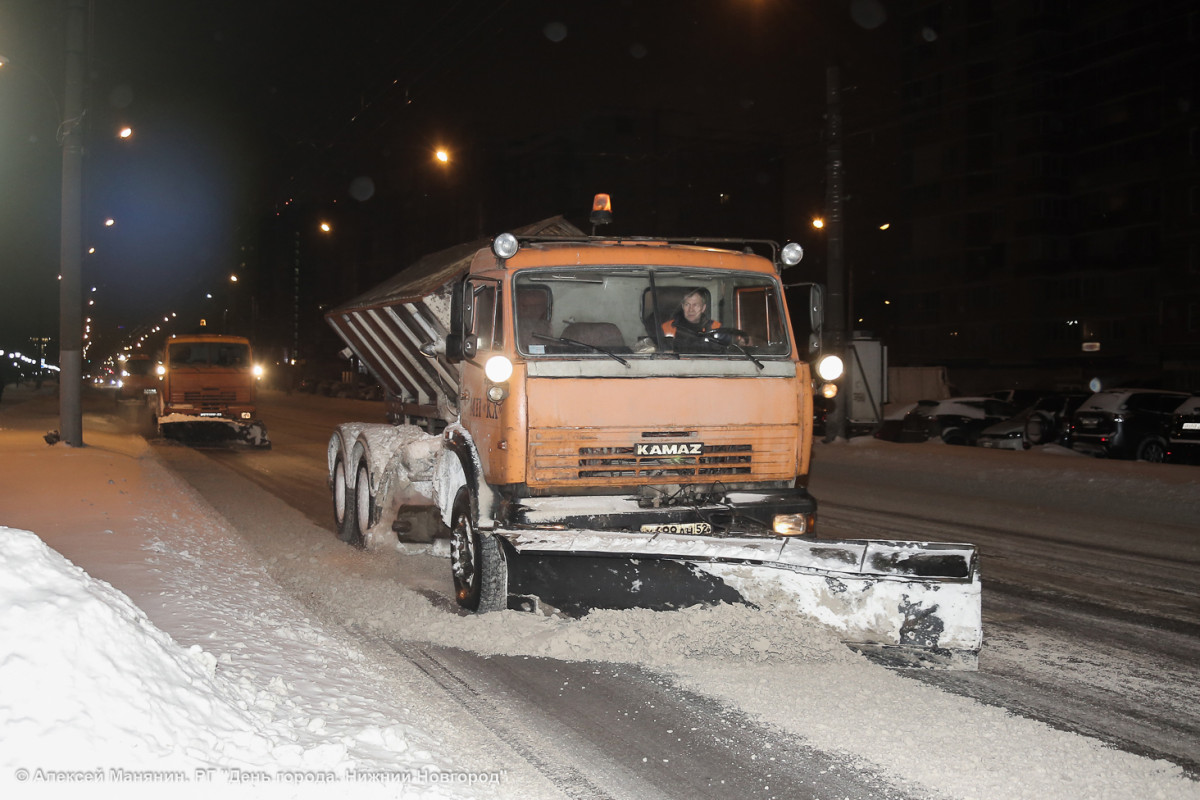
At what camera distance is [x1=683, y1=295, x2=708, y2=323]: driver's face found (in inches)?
287

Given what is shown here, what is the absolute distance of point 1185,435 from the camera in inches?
733

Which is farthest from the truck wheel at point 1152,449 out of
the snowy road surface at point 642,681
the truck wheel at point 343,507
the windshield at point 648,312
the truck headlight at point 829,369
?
the truck wheel at point 343,507

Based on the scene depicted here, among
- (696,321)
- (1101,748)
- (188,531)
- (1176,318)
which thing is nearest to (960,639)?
(1101,748)

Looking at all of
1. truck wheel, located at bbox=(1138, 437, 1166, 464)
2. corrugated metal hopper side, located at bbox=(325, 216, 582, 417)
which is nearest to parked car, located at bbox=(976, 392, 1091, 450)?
truck wheel, located at bbox=(1138, 437, 1166, 464)

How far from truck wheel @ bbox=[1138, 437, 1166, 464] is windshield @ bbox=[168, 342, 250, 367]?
1979 centimetres

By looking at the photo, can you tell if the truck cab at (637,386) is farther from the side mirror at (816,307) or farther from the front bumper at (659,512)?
the side mirror at (816,307)

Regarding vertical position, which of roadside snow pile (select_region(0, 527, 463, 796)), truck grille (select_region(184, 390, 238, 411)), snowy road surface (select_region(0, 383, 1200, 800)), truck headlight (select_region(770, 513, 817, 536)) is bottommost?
snowy road surface (select_region(0, 383, 1200, 800))

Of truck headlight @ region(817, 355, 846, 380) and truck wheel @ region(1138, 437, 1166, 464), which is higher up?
truck headlight @ region(817, 355, 846, 380)

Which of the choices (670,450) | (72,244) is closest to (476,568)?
(670,450)

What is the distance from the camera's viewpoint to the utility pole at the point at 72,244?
57.7ft

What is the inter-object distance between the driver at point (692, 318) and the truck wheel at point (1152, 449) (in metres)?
16.2

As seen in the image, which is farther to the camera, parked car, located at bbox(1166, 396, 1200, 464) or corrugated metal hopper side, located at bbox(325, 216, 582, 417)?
parked car, located at bbox(1166, 396, 1200, 464)

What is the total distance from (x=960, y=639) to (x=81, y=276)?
17.3 meters

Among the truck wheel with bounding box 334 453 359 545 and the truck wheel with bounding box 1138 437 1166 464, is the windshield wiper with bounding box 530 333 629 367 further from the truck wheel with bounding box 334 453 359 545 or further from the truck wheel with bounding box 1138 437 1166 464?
the truck wheel with bounding box 1138 437 1166 464
